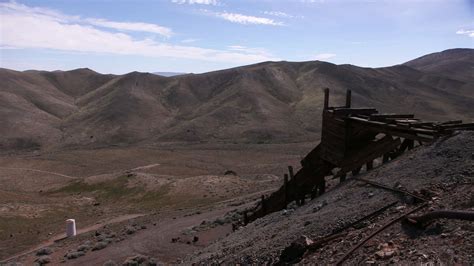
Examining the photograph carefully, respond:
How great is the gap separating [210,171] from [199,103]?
63680mm

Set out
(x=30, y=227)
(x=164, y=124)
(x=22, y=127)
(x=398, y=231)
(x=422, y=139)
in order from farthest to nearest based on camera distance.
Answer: (x=164, y=124) < (x=22, y=127) < (x=30, y=227) < (x=422, y=139) < (x=398, y=231)

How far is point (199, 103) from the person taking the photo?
119438mm

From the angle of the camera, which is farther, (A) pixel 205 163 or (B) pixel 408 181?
(A) pixel 205 163

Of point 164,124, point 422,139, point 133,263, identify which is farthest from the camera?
point 164,124

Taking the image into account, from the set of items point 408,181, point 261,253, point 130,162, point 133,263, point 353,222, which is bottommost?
point 130,162

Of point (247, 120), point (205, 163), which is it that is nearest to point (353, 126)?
point (205, 163)

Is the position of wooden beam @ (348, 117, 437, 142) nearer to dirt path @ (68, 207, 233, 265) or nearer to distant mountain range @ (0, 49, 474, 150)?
dirt path @ (68, 207, 233, 265)

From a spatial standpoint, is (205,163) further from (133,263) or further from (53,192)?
(133,263)

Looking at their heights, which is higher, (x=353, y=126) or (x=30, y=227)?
(x=353, y=126)

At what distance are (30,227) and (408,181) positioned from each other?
27.0 m

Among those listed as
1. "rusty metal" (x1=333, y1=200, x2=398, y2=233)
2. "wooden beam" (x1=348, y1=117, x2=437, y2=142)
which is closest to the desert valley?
"rusty metal" (x1=333, y1=200, x2=398, y2=233)

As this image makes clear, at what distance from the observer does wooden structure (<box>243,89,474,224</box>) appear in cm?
1159

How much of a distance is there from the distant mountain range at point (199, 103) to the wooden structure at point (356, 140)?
70.1 m

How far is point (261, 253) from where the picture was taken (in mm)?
9648
